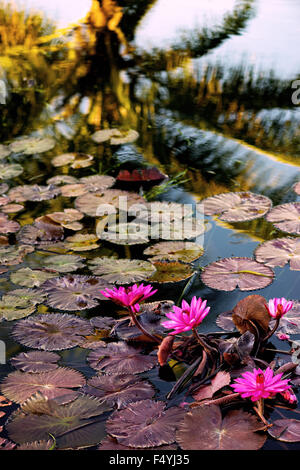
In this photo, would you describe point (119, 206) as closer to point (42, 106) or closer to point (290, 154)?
point (290, 154)

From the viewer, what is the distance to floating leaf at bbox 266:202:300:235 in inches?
75.6

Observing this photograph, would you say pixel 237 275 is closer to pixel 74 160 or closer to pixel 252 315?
pixel 252 315

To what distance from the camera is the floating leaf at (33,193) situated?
88.8 inches

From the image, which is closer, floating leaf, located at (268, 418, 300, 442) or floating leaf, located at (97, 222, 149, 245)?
floating leaf, located at (268, 418, 300, 442)

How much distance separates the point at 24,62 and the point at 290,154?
1.87 meters

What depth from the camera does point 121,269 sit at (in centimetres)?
175

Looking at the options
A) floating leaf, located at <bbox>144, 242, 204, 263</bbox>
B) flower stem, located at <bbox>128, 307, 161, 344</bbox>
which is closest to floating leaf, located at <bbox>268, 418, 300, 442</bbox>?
flower stem, located at <bbox>128, 307, 161, 344</bbox>

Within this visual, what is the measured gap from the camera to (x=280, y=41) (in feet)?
12.1

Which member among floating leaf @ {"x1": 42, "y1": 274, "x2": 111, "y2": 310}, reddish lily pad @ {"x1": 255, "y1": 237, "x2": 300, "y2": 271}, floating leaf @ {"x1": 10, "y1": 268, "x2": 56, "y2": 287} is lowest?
floating leaf @ {"x1": 10, "y1": 268, "x2": 56, "y2": 287}

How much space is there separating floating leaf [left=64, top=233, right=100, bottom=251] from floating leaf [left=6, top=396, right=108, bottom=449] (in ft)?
2.44

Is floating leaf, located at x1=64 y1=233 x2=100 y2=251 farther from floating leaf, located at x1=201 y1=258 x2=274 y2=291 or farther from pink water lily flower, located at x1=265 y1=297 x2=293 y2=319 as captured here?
pink water lily flower, located at x1=265 y1=297 x2=293 y2=319

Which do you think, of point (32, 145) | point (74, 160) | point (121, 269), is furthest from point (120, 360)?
point (32, 145)

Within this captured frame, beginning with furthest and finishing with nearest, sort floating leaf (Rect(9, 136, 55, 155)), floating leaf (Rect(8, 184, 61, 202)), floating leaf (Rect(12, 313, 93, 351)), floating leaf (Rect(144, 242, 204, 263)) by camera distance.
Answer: floating leaf (Rect(9, 136, 55, 155)) → floating leaf (Rect(8, 184, 61, 202)) → floating leaf (Rect(144, 242, 204, 263)) → floating leaf (Rect(12, 313, 93, 351))

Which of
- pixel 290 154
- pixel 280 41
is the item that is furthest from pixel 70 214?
pixel 280 41
